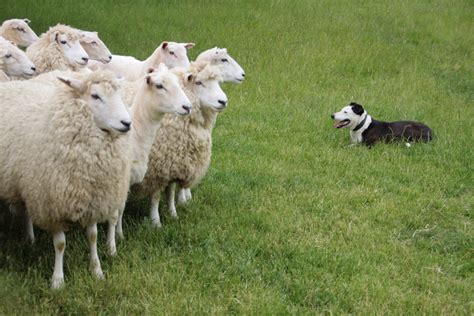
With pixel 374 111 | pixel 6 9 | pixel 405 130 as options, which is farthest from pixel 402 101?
pixel 6 9

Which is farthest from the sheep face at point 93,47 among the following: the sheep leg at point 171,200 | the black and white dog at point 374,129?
the black and white dog at point 374,129

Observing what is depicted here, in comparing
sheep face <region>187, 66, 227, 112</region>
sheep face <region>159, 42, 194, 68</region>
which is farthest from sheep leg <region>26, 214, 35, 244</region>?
sheep face <region>159, 42, 194, 68</region>

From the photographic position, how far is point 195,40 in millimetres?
13977

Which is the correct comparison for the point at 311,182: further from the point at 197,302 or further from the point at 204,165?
the point at 197,302

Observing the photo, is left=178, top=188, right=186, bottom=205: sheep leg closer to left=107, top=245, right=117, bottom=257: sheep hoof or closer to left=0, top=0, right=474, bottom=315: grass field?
left=0, top=0, right=474, bottom=315: grass field

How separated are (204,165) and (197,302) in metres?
1.96

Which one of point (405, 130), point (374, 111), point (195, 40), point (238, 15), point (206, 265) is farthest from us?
point (238, 15)

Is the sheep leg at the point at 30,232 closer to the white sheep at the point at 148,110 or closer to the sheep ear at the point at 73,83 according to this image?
the white sheep at the point at 148,110

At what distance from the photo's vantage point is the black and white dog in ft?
29.3

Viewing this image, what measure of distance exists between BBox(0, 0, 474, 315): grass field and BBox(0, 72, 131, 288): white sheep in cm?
54

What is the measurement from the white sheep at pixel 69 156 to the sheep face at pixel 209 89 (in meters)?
1.33

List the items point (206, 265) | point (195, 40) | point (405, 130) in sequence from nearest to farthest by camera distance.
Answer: point (206, 265), point (405, 130), point (195, 40)

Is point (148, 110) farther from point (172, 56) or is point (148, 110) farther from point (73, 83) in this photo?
point (172, 56)

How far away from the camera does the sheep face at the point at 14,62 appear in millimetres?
6537
